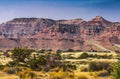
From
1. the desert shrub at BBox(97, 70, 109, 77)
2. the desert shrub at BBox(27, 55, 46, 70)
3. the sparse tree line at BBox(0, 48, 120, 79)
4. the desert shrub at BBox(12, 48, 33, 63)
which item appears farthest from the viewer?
the desert shrub at BBox(12, 48, 33, 63)

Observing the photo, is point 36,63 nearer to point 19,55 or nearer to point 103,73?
point 19,55

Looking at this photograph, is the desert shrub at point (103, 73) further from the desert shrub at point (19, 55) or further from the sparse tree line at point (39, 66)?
the desert shrub at point (19, 55)

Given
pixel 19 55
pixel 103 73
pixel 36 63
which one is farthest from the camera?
pixel 19 55

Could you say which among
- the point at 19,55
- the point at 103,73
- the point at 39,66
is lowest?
the point at 39,66

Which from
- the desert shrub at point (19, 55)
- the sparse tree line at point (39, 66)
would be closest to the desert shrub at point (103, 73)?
the sparse tree line at point (39, 66)

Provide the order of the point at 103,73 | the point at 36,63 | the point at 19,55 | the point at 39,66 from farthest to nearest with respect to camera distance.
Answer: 1. the point at 19,55
2. the point at 36,63
3. the point at 39,66
4. the point at 103,73

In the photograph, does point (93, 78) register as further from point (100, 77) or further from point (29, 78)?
point (29, 78)

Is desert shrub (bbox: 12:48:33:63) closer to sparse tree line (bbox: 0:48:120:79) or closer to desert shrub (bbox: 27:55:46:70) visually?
sparse tree line (bbox: 0:48:120:79)

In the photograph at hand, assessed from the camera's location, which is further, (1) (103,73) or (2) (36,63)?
(2) (36,63)

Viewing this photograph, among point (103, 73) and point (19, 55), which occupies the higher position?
point (19, 55)

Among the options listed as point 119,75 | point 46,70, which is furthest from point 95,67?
point 119,75

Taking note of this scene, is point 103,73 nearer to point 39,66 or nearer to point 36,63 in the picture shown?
point 39,66

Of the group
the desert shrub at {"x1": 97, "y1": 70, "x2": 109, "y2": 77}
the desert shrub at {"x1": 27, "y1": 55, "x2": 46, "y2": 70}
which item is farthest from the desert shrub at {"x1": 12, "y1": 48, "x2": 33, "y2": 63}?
the desert shrub at {"x1": 97, "y1": 70, "x2": 109, "y2": 77}

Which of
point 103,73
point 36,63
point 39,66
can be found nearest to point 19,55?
point 36,63
